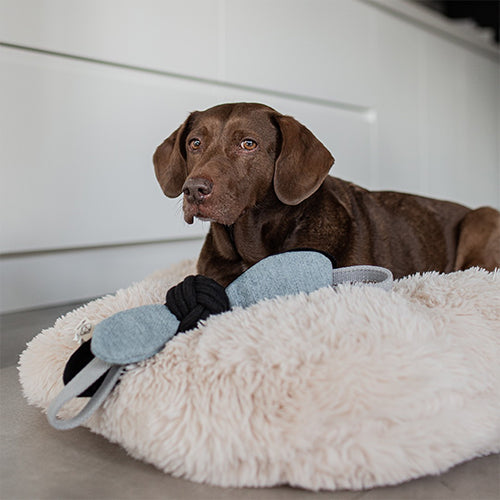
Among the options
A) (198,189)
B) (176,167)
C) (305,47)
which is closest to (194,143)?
(176,167)

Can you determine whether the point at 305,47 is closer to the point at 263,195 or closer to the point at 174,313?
the point at 263,195

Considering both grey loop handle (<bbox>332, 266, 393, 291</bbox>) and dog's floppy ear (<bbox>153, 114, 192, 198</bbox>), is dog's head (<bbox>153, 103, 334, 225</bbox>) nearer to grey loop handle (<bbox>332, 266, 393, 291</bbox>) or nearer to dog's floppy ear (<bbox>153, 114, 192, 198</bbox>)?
dog's floppy ear (<bbox>153, 114, 192, 198</bbox>)

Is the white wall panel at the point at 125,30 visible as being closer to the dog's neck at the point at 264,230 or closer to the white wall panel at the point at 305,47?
the white wall panel at the point at 305,47

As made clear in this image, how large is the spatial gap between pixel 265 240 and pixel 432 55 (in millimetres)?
2917

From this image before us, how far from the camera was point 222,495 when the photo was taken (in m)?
0.79

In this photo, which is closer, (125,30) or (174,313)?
(174,313)

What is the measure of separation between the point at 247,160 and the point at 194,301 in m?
0.43

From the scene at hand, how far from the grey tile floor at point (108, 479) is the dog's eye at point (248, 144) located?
0.69 metres

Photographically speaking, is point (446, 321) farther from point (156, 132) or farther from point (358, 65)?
point (358, 65)

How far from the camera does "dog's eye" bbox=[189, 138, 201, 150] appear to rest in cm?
142

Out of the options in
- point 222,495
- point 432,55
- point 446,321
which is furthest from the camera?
point 432,55

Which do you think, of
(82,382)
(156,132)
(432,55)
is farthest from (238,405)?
(432,55)

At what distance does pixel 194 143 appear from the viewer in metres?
Result: 1.43

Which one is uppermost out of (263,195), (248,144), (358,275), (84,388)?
(248,144)
